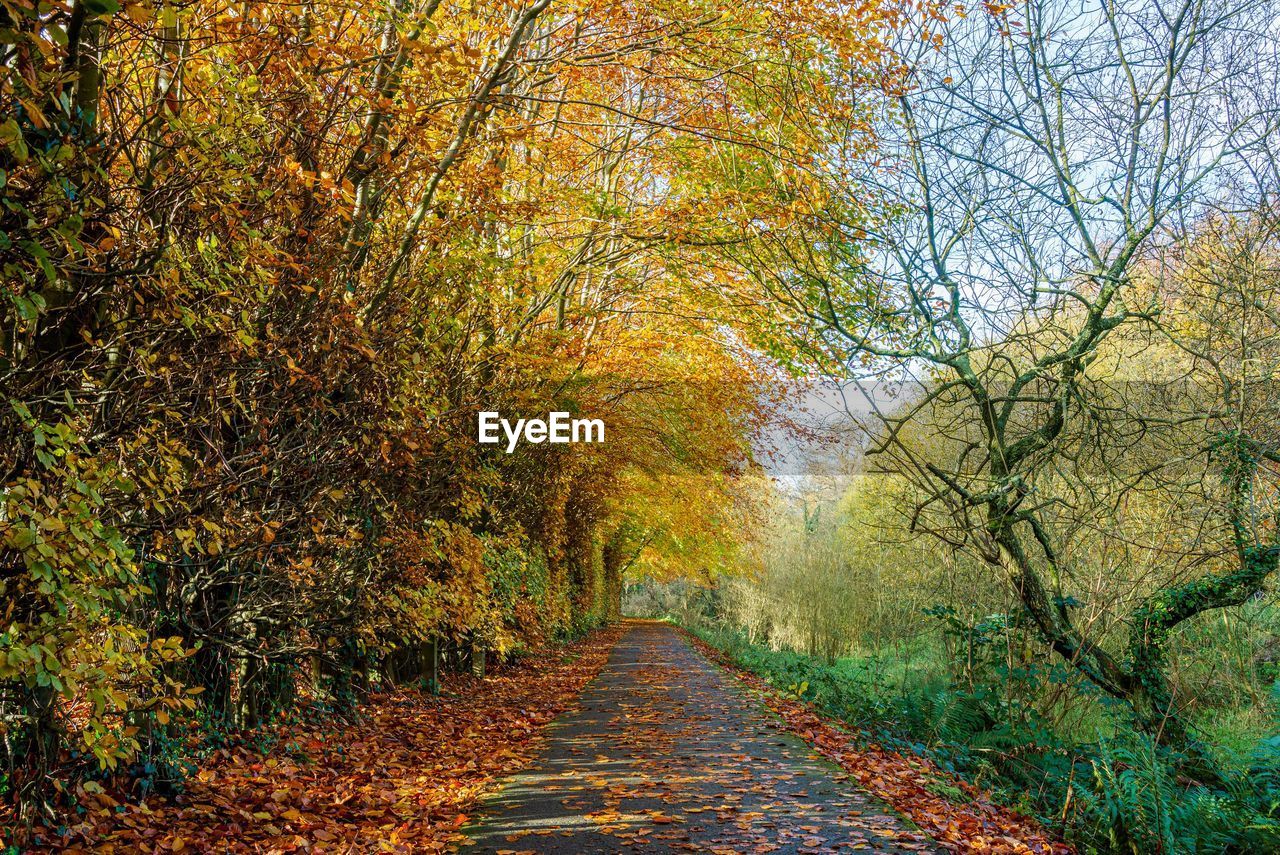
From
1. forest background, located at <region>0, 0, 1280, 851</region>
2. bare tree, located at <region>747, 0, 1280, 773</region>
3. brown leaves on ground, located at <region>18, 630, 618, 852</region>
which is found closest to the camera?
forest background, located at <region>0, 0, 1280, 851</region>

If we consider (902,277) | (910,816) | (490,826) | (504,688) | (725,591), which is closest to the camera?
(490,826)

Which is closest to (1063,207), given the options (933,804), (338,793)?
(933,804)

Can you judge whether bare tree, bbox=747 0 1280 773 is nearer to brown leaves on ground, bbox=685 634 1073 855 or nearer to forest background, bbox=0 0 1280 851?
forest background, bbox=0 0 1280 851

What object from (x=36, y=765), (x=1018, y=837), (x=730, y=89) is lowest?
(x=1018, y=837)

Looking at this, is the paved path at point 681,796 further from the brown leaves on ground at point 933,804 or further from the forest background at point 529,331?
the forest background at point 529,331

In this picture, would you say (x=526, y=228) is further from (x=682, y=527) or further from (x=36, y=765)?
(x=682, y=527)

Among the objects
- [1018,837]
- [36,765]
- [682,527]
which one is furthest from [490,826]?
[682,527]

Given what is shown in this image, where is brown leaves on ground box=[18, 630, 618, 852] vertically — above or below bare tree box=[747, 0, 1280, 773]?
below

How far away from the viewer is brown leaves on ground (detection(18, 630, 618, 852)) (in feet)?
16.1

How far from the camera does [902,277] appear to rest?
29.0ft

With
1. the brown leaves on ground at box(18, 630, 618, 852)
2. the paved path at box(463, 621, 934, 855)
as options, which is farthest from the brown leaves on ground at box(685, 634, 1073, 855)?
the brown leaves on ground at box(18, 630, 618, 852)

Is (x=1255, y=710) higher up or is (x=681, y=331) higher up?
(x=681, y=331)

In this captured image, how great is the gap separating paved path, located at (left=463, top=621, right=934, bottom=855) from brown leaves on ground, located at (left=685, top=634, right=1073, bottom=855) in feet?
0.74

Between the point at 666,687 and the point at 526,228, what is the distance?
26.7ft
